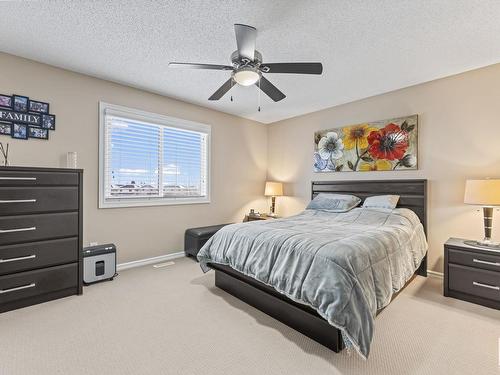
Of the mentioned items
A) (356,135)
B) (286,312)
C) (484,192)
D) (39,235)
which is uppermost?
(356,135)

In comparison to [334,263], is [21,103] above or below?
above

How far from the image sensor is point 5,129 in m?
2.71

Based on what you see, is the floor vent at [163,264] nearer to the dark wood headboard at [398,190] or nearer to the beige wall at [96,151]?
the beige wall at [96,151]

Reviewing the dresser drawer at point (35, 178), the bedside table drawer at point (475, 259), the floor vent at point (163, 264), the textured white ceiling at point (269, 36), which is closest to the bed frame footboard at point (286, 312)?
the floor vent at point (163, 264)

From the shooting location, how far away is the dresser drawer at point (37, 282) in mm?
2309

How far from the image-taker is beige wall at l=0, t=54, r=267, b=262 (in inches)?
114

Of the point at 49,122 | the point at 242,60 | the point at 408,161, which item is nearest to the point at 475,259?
the point at 408,161

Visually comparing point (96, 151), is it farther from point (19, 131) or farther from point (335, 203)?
point (335, 203)

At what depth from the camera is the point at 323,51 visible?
2.65 meters

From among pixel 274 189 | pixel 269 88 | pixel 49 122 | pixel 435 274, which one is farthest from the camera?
pixel 274 189

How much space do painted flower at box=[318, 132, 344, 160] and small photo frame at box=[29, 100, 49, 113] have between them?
13.3 ft

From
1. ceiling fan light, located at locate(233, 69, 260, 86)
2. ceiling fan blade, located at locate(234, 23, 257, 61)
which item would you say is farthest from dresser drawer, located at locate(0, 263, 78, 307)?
ceiling fan blade, located at locate(234, 23, 257, 61)

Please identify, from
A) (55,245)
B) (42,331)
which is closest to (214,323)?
(42,331)

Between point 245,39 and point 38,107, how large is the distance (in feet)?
8.53
